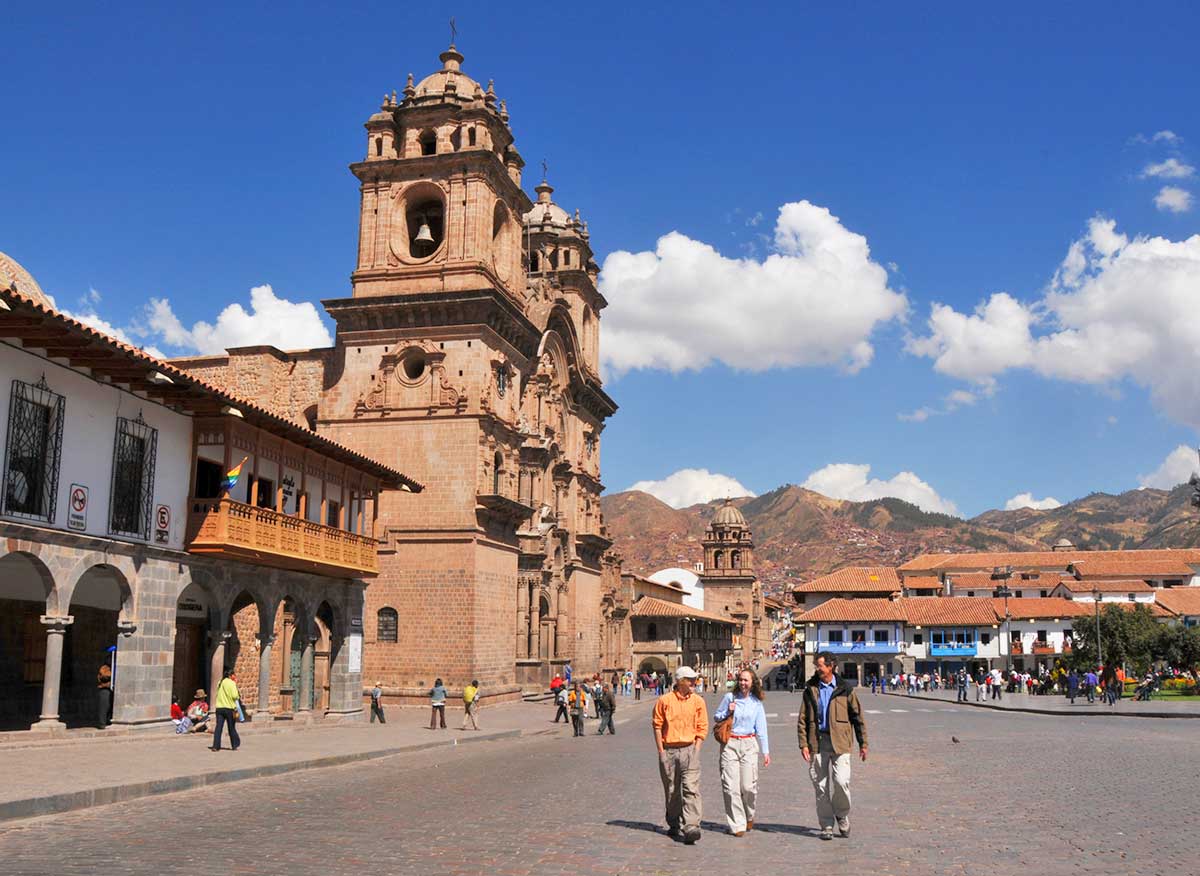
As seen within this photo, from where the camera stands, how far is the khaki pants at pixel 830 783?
→ 396 inches

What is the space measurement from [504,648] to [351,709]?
38.6ft

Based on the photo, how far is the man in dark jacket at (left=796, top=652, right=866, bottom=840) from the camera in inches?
397

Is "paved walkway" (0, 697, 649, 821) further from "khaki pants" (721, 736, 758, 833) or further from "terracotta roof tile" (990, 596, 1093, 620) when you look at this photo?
"terracotta roof tile" (990, 596, 1093, 620)

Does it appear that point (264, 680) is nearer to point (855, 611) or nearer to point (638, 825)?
point (638, 825)

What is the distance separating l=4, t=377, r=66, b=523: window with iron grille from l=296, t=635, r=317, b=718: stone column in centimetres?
972

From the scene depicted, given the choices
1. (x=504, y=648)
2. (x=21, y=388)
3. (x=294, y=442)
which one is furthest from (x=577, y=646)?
(x=21, y=388)

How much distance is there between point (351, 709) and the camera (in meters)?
28.8

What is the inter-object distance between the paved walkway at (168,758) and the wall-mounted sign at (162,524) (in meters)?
3.59

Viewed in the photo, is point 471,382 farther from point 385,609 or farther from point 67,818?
point 67,818

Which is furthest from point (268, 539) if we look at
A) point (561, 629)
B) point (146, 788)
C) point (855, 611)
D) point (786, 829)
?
point (855, 611)

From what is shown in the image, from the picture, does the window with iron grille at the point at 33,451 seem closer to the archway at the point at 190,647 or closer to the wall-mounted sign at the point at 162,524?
the wall-mounted sign at the point at 162,524

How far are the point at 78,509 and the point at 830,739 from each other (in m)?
13.8

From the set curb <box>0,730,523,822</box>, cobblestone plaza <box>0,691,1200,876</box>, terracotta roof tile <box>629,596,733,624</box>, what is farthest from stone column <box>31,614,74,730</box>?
terracotta roof tile <box>629,596,733,624</box>

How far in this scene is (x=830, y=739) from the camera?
400 inches
